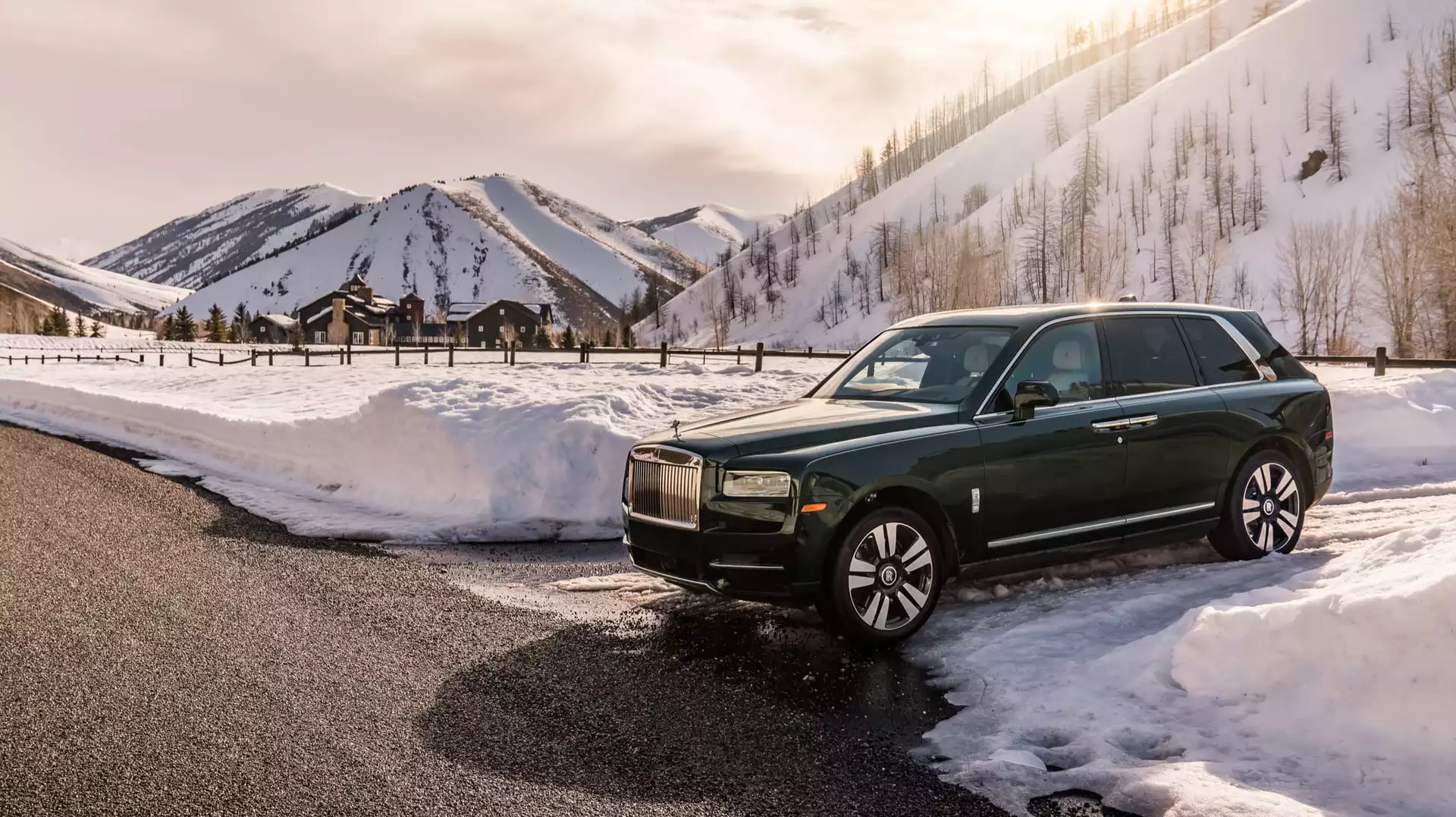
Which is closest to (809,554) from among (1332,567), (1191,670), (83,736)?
(1191,670)

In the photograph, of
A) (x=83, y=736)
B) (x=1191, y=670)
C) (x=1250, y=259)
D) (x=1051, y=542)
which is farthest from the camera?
(x=1250, y=259)

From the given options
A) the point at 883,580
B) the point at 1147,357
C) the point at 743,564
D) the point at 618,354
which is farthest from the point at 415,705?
the point at 618,354

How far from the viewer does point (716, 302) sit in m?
168

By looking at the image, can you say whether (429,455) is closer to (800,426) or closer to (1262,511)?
(800,426)

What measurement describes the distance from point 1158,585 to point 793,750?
342 centimetres

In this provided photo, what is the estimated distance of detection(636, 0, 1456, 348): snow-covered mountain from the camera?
10475 cm

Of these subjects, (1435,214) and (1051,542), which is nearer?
(1051,542)

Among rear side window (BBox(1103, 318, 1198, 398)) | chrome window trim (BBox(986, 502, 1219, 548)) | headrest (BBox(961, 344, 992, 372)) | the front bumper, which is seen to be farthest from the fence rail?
the front bumper

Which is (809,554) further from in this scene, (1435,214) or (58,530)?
(1435,214)

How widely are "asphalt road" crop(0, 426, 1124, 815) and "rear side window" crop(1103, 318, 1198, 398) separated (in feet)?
9.12

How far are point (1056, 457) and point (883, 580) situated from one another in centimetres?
144

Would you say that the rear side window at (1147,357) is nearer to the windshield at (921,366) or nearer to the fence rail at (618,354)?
the windshield at (921,366)

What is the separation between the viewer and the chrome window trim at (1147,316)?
6.24 metres

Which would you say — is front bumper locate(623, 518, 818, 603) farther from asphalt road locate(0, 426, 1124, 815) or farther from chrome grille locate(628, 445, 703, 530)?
asphalt road locate(0, 426, 1124, 815)
